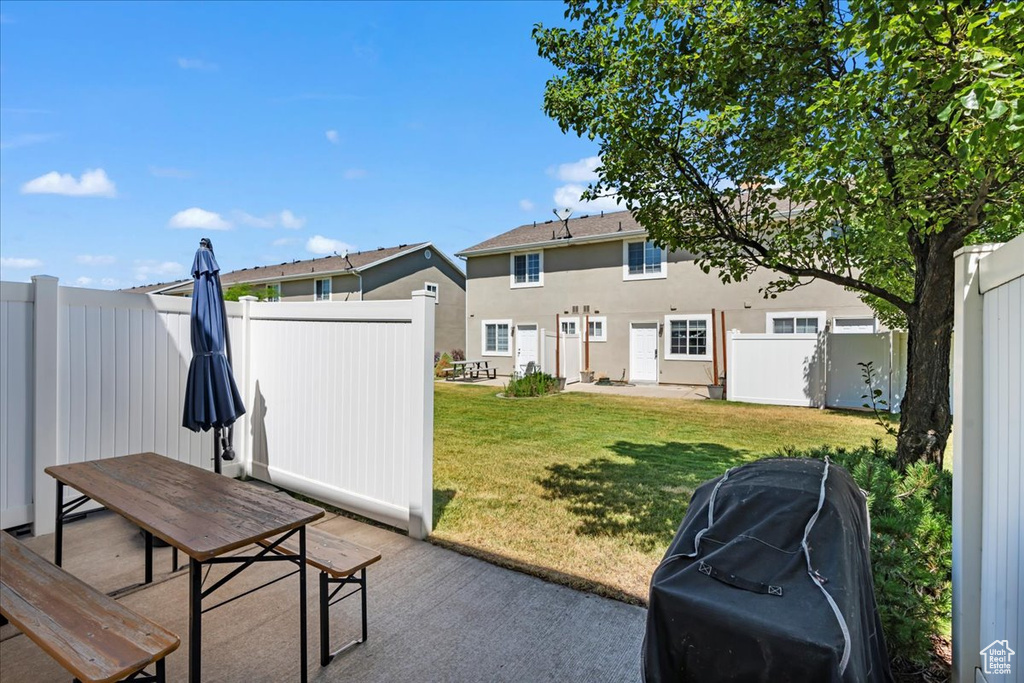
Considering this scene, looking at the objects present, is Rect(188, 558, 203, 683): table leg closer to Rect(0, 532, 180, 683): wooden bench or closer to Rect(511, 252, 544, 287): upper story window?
Rect(0, 532, 180, 683): wooden bench

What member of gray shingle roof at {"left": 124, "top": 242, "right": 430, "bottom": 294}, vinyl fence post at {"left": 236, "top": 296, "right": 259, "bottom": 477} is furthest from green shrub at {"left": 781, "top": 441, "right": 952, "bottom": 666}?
gray shingle roof at {"left": 124, "top": 242, "right": 430, "bottom": 294}

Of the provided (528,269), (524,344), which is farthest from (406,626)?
(528,269)

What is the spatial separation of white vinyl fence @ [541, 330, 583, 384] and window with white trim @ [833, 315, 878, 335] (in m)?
8.40

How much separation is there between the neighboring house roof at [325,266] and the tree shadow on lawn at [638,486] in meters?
17.5

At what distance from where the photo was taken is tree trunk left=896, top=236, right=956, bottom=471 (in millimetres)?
3998

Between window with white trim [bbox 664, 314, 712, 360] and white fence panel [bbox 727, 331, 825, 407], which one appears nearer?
white fence panel [bbox 727, 331, 825, 407]

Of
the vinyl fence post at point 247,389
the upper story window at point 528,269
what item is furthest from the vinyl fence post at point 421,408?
the upper story window at point 528,269

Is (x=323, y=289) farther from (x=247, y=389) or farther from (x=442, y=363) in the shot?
(x=247, y=389)

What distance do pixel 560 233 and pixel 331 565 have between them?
18328 mm

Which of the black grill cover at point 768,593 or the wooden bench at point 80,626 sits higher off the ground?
the black grill cover at point 768,593

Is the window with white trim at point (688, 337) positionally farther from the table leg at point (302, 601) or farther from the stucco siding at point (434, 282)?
the table leg at point (302, 601)

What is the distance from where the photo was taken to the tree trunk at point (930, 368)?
13.1 ft

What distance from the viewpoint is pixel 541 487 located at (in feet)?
18.3

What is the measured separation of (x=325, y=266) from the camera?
2452cm
